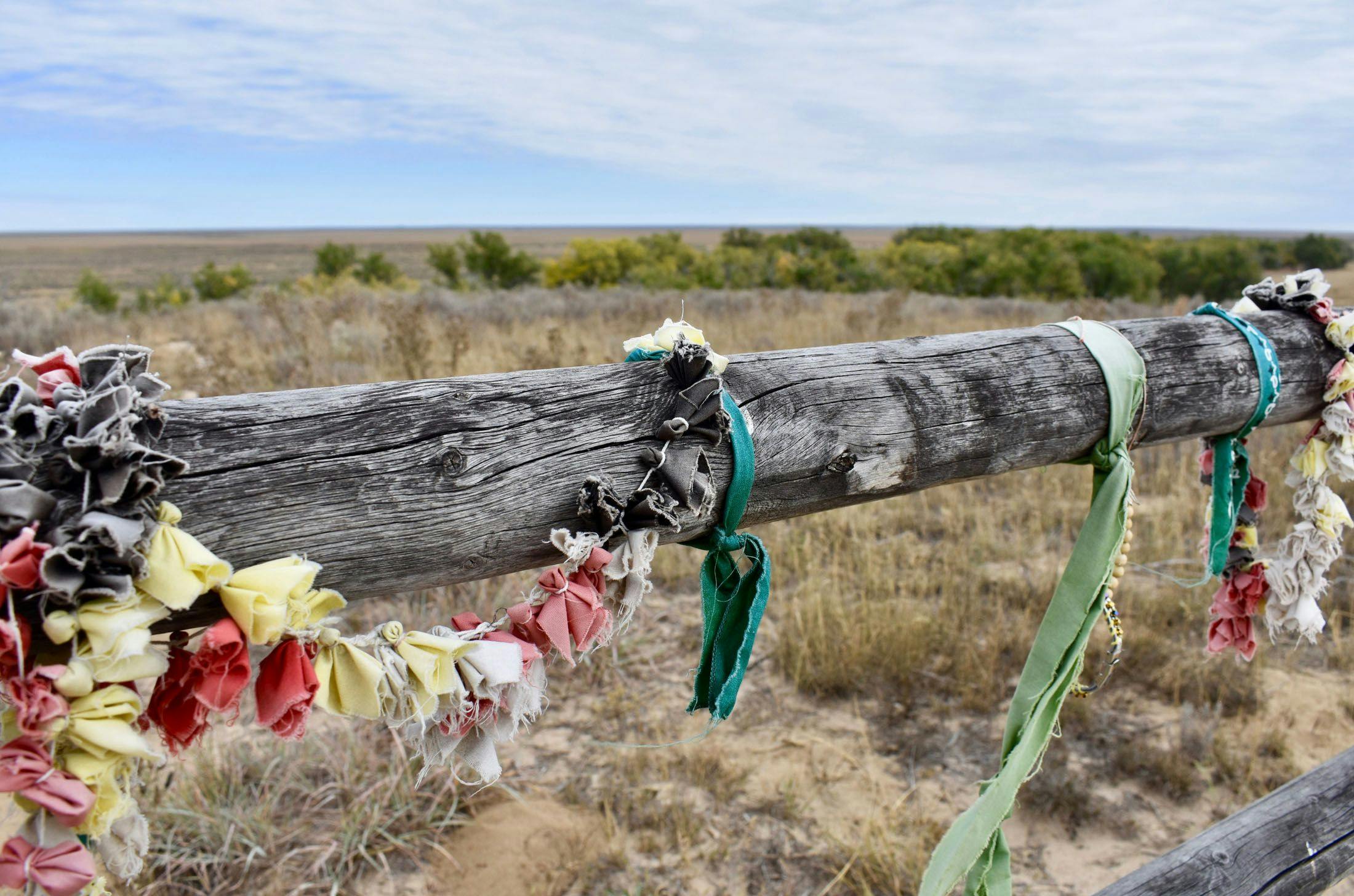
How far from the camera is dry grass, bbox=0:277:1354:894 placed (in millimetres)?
2650

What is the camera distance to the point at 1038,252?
1986 cm

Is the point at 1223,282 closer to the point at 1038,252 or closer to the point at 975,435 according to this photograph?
the point at 1038,252

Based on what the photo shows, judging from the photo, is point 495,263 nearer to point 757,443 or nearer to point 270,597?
point 757,443

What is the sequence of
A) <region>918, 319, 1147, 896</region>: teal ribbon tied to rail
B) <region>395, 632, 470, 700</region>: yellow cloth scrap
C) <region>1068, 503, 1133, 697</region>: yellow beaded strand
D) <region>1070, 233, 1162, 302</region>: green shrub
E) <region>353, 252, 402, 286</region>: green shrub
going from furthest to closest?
<region>353, 252, 402, 286</region>: green shrub → <region>1070, 233, 1162, 302</region>: green shrub → <region>1068, 503, 1133, 697</region>: yellow beaded strand → <region>918, 319, 1147, 896</region>: teal ribbon tied to rail → <region>395, 632, 470, 700</region>: yellow cloth scrap

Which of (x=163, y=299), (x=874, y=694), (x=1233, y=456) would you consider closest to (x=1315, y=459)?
(x=1233, y=456)

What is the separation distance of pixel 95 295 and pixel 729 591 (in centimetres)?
1868

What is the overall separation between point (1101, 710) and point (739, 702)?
1478 mm

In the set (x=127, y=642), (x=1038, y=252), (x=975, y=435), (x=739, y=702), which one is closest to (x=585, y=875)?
(x=739, y=702)

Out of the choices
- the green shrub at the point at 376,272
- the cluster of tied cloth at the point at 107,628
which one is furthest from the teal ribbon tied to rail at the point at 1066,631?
the green shrub at the point at 376,272

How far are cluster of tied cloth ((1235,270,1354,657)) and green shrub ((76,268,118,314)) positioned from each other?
18009 millimetres

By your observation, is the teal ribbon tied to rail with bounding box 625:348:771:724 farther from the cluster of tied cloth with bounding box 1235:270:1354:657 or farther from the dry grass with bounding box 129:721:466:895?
the dry grass with bounding box 129:721:466:895

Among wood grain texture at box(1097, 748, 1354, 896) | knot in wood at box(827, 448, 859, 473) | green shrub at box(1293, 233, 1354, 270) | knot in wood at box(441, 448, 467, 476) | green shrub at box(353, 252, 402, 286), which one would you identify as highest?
green shrub at box(1293, 233, 1354, 270)

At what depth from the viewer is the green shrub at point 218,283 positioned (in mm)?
19859

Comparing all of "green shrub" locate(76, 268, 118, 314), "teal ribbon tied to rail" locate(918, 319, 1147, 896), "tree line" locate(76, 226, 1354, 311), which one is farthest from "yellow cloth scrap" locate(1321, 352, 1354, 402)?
"green shrub" locate(76, 268, 118, 314)
